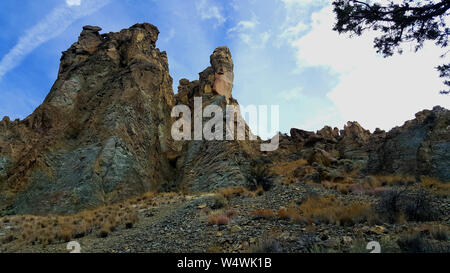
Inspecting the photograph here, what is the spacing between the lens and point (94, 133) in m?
22.2

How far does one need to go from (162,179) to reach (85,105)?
34.1 feet

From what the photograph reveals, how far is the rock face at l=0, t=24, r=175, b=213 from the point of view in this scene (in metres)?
18.6

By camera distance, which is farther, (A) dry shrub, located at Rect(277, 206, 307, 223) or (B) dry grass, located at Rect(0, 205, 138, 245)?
(B) dry grass, located at Rect(0, 205, 138, 245)

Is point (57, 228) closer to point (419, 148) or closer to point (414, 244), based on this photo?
point (414, 244)

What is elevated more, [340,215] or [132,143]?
[132,143]

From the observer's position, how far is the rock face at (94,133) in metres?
18.6

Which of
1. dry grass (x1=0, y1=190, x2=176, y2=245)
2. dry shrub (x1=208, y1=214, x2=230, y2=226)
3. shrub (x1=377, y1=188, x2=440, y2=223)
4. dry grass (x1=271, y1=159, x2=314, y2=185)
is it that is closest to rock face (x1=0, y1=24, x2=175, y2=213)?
dry grass (x1=0, y1=190, x2=176, y2=245)

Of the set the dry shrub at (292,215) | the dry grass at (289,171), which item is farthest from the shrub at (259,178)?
the dry shrub at (292,215)

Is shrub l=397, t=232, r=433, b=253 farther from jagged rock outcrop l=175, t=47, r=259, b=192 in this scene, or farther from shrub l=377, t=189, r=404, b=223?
jagged rock outcrop l=175, t=47, r=259, b=192

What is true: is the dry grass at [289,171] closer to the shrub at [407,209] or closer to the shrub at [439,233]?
the shrub at [407,209]

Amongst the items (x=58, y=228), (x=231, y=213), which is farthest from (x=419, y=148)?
(x=58, y=228)

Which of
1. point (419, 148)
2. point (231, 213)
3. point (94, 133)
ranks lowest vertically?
point (231, 213)

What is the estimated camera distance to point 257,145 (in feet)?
101
